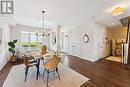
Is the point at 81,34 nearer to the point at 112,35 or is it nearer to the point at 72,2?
the point at 112,35

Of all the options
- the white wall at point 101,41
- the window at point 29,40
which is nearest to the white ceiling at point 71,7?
the white wall at point 101,41

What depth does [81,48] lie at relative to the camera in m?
8.12

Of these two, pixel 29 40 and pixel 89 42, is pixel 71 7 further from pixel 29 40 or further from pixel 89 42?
pixel 29 40

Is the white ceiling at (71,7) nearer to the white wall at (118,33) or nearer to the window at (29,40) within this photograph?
the white wall at (118,33)

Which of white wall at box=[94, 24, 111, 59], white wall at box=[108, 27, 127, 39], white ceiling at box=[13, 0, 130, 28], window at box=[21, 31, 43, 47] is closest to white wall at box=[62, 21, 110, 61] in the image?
white wall at box=[94, 24, 111, 59]

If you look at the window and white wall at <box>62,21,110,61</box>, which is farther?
the window

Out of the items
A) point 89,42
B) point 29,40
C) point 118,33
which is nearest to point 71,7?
point 89,42

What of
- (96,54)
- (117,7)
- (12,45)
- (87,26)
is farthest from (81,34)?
(12,45)

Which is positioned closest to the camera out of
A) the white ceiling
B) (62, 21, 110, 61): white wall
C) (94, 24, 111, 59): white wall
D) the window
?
the white ceiling

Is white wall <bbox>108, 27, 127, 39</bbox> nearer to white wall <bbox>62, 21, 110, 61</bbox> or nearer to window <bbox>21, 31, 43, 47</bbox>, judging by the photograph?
white wall <bbox>62, 21, 110, 61</bbox>

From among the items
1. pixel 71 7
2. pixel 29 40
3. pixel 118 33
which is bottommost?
pixel 29 40

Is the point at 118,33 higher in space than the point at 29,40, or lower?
higher

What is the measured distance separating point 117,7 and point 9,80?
4.97 m

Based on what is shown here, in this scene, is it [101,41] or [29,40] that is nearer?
[101,41]
